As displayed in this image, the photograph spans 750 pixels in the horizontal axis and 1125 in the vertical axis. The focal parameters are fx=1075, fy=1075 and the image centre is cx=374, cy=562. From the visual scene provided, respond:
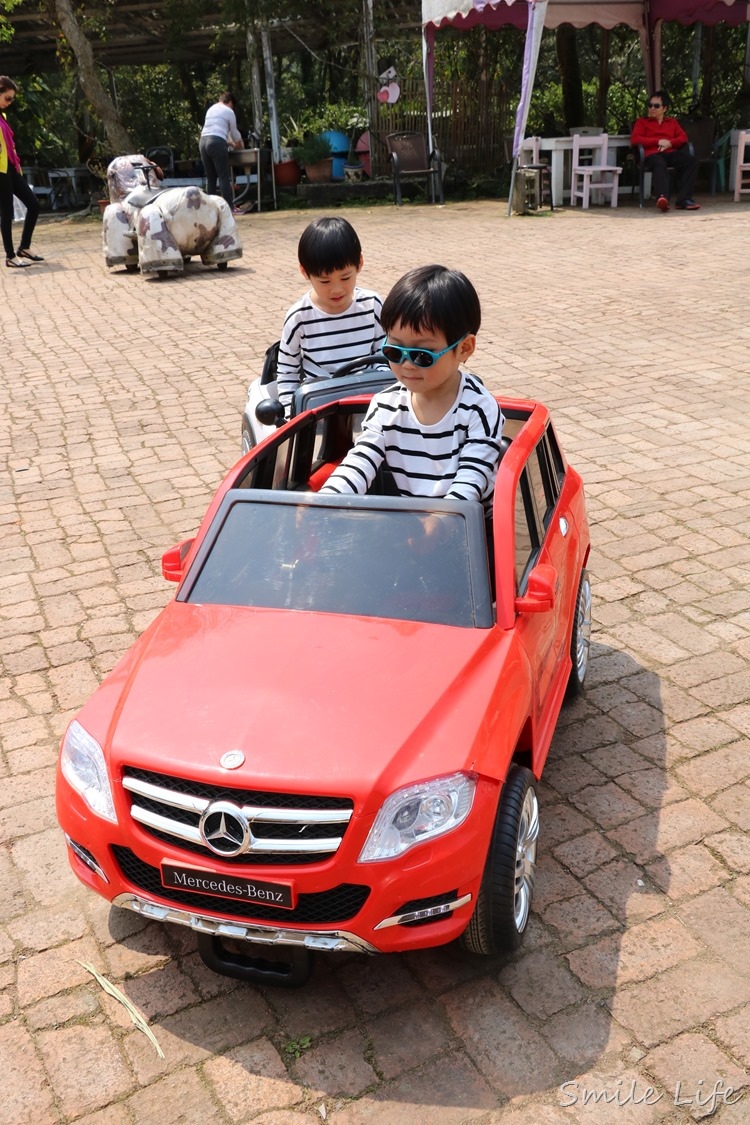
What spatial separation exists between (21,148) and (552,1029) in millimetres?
26009

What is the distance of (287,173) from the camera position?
22.1 m

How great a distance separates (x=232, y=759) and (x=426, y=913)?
66 centimetres

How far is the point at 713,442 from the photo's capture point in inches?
297

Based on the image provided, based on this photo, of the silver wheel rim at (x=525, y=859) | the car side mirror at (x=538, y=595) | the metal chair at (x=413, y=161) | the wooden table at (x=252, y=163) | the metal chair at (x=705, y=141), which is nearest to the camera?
the silver wheel rim at (x=525, y=859)

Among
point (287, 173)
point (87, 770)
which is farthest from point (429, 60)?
point (87, 770)

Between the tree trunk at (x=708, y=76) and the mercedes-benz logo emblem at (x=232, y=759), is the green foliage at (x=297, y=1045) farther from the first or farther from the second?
the tree trunk at (x=708, y=76)

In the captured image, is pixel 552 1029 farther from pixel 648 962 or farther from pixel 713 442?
pixel 713 442

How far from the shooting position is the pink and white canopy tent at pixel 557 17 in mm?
15797

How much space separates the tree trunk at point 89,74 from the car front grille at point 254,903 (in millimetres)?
20559

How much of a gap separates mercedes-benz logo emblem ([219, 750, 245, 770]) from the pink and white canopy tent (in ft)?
49.7

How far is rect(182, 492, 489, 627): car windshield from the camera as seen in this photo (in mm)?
3439

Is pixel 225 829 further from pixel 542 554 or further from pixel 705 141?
pixel 705 141

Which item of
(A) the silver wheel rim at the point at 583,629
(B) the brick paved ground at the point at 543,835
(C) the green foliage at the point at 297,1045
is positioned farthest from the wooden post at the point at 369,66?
(C) the green foliage at the point at 297,1045

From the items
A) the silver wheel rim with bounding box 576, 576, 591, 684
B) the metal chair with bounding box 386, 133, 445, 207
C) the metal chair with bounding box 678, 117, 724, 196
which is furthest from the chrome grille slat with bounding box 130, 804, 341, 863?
the metal chair with bounding box 678, 117, 724, 196
